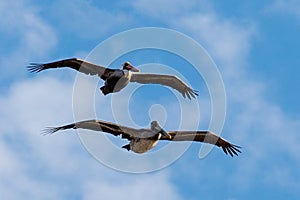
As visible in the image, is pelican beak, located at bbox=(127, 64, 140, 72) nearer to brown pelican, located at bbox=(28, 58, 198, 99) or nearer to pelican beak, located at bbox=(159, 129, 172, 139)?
brown pelican, located at bbox=(28, 58, 198, 99)

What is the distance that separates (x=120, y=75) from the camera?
43.5 metres

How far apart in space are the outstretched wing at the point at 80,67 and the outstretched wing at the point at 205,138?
14.3 ft

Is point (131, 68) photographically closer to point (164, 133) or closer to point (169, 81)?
point (169, 81)

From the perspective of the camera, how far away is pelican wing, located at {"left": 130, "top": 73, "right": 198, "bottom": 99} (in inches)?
1768

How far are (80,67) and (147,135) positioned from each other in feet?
19.9

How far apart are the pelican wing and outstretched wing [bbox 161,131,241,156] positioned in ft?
9.04

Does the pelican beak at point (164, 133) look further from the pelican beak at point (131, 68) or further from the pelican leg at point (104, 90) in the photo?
the pelican beak at point (131, 68)

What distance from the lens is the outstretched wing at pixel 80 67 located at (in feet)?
146

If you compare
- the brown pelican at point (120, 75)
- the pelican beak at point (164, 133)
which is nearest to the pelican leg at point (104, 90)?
the brown pelican at point (120, 75)

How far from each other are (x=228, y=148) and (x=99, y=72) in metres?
6.65

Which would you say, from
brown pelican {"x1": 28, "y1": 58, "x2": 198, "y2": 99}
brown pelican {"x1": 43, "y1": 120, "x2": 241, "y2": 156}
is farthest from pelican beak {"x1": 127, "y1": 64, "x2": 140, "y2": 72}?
brown pelican {"x1": 43, "y1": 120, "x2": 241, "y2": 156}

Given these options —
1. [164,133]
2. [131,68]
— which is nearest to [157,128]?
[164,133]

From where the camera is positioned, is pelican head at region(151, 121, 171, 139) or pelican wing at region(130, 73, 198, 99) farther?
pelican wing at region(130, 73, 198, 99)

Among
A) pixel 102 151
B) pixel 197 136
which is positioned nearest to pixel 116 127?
pixel 102 151
